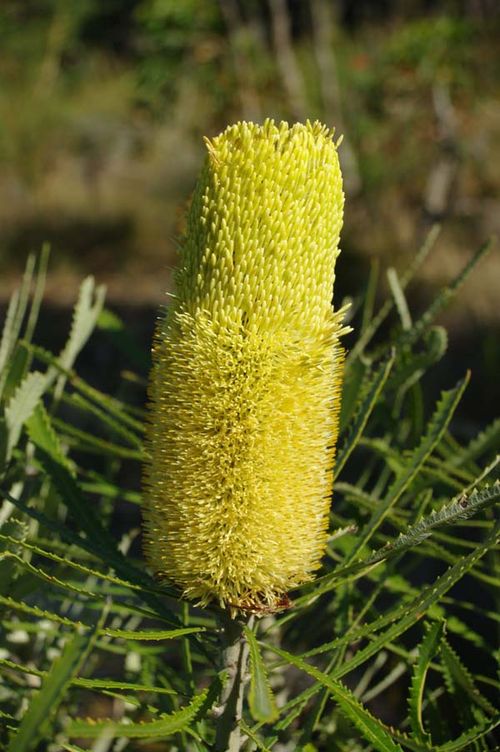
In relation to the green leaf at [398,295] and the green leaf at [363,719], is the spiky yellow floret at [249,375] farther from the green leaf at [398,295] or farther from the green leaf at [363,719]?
the green leaf at [398,295]

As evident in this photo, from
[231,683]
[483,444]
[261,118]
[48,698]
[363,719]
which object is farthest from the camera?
[261,118]

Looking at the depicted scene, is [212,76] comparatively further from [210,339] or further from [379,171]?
[210,339]

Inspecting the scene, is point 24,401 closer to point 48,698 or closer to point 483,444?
point 48,698

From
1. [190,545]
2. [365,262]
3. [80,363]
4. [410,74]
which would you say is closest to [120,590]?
[190,545]

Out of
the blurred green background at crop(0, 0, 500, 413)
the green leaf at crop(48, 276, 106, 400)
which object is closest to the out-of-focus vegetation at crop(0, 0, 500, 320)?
the blurred green background at crop(0, 0, 500, 413)

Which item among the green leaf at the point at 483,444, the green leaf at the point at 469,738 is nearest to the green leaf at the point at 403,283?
the green leaf at the point at 483,444

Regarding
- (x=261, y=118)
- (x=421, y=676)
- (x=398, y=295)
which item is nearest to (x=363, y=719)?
(x=421, y=676)
